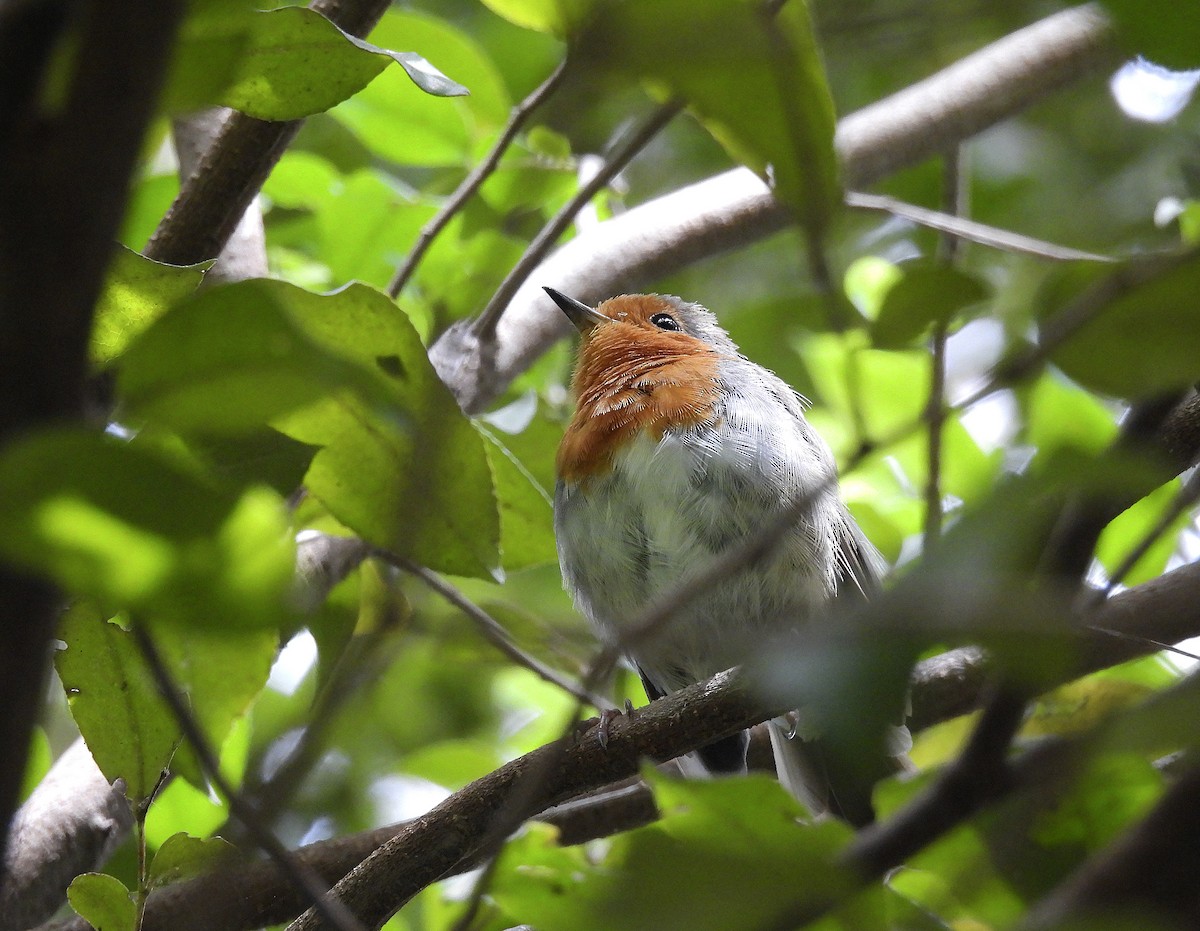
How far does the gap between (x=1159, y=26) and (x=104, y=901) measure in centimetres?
179

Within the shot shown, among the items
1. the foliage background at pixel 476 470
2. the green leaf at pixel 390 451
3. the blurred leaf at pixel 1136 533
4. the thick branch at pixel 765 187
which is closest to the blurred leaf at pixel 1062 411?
the foliage background at pixel 476 470

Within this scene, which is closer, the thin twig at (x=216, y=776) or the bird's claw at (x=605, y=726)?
the thin twig at (x=216, y=776)

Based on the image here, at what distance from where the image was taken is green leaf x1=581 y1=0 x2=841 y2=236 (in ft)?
3.07

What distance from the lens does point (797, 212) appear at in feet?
3.58

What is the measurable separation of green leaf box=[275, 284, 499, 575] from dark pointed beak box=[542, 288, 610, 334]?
61.5 inches

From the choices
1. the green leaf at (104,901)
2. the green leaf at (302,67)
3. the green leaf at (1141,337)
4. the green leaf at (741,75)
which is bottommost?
the green leaf at (104,901)

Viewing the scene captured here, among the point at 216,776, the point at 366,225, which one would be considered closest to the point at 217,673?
the point at 216,776

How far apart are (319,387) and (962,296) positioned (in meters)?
0.65

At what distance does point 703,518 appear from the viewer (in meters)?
3.15

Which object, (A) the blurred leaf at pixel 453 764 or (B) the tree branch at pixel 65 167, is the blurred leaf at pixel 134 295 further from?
(A) the blurred leaf at pixel 453 764

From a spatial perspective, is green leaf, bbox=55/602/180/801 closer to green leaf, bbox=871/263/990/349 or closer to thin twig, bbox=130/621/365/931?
thin twig, bbox=130/621/365/931

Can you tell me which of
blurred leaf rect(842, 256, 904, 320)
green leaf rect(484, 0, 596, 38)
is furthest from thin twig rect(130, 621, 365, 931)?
blurred leaf rect(842, 256, 904, 320)

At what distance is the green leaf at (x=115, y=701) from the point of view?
1710 mm

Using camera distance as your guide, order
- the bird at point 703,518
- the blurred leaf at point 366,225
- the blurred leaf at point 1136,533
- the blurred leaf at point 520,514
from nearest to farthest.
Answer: the blurred leaf at point 520,514
the blurred leaf at point 1136,533
the bird at point 703,518
the blurred leaf at point 366,225
